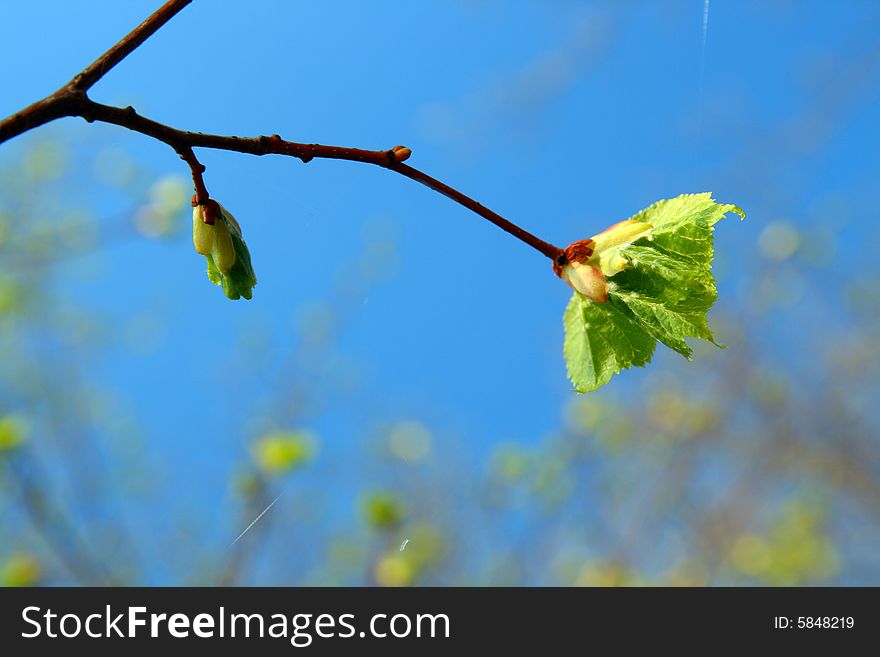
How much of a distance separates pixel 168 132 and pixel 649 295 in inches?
20.1

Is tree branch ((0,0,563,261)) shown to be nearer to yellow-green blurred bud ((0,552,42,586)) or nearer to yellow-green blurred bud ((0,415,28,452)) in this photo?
yellow-green blurred bud ((0,415,28,452))

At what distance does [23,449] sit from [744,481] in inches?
163

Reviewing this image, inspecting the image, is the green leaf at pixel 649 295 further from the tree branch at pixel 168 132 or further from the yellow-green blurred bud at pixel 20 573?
the yellow-green blurred bud at pixel 20 573

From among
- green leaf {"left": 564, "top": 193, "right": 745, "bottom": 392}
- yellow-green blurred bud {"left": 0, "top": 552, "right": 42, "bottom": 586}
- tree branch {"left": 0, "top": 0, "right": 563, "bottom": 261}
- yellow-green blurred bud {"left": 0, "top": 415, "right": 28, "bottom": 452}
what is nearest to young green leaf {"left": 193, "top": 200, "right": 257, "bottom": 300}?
tree branch {"left": 0, "top": 0, "right": 563, "bottom": 261}

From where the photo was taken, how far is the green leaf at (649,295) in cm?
76

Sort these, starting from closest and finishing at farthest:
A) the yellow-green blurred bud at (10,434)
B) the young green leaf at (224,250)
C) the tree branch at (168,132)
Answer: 1. the tree branch at (168,132)
2. the young green leaf at (224,250)
3. the yellow-green blurred bud at (10,434)

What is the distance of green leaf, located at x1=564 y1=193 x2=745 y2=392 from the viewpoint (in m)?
0.76

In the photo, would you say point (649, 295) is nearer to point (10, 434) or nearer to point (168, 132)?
point (168, 132)

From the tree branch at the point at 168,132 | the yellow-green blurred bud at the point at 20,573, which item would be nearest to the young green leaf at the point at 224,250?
the tree branch at the point at 168,132

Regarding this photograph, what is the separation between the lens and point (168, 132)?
0.53m

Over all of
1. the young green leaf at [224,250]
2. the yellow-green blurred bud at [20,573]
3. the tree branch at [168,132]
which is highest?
the yellow-green blurred bud at [20,573]

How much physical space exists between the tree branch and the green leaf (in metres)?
0.17

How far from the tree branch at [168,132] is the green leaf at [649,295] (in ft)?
0.56

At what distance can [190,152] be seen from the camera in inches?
22.4
